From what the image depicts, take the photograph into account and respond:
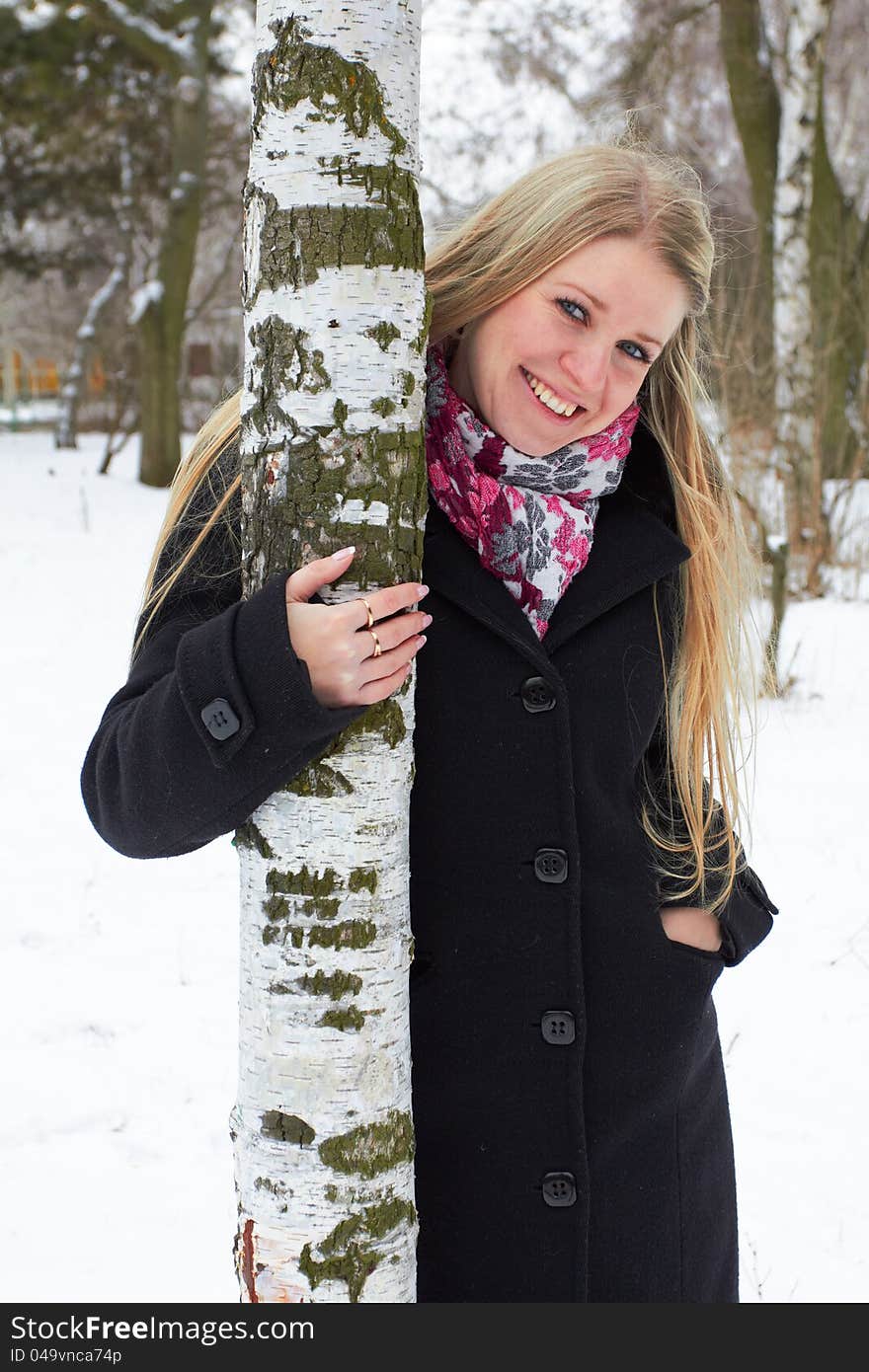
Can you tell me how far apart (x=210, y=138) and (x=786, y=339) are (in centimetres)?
1170

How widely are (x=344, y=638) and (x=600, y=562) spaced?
22.3 inches

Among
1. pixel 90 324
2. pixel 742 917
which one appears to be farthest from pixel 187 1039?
pixel 90 324

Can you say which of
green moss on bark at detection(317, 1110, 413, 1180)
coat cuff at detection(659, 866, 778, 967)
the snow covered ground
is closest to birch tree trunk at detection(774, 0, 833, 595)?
the snow covered ground

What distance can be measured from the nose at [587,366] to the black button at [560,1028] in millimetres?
776

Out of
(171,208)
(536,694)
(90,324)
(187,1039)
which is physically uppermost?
(171,208)

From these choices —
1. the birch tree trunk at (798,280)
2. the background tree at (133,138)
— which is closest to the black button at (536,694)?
the birch tree trunk at (798,280)

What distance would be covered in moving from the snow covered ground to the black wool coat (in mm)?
1322

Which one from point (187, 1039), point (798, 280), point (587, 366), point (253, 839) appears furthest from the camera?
point (798, 280)

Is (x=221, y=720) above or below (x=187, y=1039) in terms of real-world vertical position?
above

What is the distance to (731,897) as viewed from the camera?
1842 mm

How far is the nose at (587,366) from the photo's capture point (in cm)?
148

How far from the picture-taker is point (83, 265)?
1939cm

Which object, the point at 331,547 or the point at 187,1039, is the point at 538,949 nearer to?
the point at 331,547

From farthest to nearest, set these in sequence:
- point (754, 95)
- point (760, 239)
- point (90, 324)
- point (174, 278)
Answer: point (90, 324), point (174, 278), point (760, 239), point (754, 95)
